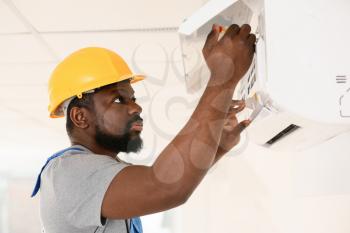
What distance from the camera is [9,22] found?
6.32ft

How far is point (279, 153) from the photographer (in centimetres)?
178

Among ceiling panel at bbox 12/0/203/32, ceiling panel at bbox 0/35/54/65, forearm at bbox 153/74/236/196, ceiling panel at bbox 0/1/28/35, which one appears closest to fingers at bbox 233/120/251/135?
forearm at bbox 153/74/236/196

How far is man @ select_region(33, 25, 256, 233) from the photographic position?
2.58 ft

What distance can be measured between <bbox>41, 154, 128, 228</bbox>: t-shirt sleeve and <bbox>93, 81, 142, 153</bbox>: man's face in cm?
20

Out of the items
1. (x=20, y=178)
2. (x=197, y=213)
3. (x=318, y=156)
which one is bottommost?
(x=20, y=178)

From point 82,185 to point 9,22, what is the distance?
1362 millimetres

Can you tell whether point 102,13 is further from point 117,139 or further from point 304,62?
point 304,62

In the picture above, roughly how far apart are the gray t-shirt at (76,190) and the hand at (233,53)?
31 centimetres

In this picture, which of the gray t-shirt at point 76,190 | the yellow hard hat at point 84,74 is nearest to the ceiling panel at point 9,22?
the yellow hard hat at point 84,74

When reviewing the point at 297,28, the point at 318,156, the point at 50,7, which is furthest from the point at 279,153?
the point at 50,7

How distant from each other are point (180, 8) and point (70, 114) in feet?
2.82

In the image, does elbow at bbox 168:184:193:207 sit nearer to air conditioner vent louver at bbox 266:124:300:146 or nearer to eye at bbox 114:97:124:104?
air conditioner vent louver at bbox 266:124:300:146

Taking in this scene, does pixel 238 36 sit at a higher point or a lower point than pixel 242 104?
higher

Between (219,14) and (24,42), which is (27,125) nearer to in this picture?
(24,42)
